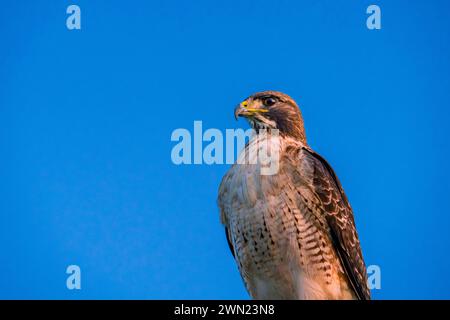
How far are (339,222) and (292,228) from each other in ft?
2.17

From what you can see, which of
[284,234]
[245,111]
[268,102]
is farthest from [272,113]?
[284,234]

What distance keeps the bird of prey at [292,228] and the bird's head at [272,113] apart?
0.65 feet

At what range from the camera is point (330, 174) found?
26.3 ft

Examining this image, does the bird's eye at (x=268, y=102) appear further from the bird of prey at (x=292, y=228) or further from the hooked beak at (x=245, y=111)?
the bird of prey at (x=292, y=228)

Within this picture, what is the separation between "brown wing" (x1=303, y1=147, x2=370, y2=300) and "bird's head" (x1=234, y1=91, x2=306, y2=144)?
45 cm

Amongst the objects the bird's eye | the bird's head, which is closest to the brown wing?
the bird's head

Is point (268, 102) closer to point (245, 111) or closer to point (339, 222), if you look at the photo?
point (245, 111)

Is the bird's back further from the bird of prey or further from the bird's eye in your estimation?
the bird's eye

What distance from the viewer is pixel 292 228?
23.8 feet

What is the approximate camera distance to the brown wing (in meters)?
7.58

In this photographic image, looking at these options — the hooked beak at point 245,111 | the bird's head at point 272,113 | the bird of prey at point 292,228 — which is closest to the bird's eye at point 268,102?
the bird's head at point 272,113
